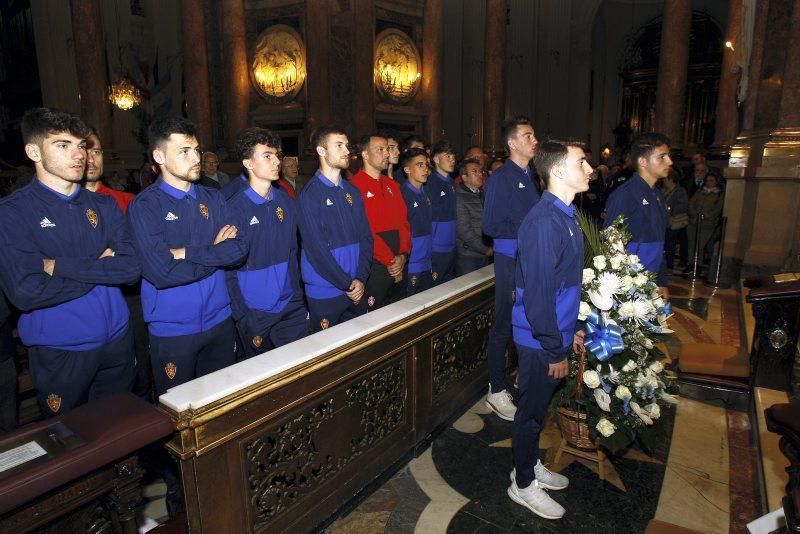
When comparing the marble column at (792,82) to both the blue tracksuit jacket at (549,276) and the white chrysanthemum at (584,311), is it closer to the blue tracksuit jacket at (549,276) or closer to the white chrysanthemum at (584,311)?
the white chrysanthemum at (584,311)

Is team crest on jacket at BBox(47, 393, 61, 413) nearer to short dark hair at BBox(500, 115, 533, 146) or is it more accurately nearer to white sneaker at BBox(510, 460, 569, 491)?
white sneaker at BBox(510, 460, 569, 491)

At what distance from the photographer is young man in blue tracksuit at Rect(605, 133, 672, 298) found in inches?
150

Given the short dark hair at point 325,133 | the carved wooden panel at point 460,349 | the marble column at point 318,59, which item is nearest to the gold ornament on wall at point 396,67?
the marble column at point 318,59

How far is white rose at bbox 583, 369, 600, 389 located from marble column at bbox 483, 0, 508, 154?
11.1m

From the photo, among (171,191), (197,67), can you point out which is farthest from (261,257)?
(197,67)

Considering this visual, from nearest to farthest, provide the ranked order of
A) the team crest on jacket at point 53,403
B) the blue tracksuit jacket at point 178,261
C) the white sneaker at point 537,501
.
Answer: the team crest on jacket at point 53,403, the blue tracksuit jacket at point 178,261, the white sneaker at point 537,501

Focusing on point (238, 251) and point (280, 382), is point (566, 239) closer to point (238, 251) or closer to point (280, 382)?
point (280, 382)

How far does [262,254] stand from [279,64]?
13525 mm

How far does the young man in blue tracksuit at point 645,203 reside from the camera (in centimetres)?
380

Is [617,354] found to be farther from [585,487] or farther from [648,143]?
[648,143]

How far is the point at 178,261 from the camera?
2.49m

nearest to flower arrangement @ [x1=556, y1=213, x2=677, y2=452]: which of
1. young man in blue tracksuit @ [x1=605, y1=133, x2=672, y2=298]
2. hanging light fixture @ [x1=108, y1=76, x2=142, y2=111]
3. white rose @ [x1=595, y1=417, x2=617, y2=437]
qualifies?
white rose @ [x1=595, y1=417, x2=617, y2=437]

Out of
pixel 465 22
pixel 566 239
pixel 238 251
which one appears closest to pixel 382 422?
pixel 238 251

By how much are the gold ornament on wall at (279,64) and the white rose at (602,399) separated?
1408cm
